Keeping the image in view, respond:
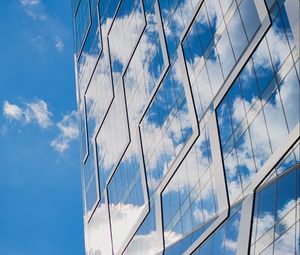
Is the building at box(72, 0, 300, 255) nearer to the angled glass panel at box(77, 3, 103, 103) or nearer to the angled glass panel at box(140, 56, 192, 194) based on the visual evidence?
the angled glass panel at box(140, 56, 192, 194)

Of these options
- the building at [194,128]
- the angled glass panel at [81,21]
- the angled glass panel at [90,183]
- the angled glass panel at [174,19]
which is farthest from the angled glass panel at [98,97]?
the angled glass panel at [174,19]

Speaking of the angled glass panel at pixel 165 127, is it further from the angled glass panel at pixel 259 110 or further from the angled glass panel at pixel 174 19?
the angled glass panel at pixel 259 110

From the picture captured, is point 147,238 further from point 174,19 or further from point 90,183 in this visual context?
point 90,183

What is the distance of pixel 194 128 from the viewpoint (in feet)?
114

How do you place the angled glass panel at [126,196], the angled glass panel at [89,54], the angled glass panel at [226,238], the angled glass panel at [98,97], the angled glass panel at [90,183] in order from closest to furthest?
the angled glass panel at [226,238], the angled glass panel at [126,196], the angled glass panel at [98,97], the angled glass panel at [90,183], the angled glass panel at [89,54]

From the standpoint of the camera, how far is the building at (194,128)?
23.9 m

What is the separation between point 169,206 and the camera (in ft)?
127

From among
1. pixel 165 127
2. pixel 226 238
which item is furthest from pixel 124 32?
pixel 226 238

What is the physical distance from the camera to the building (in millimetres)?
23906

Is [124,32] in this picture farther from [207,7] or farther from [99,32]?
[207,7]

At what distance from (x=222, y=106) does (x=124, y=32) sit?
2343 cm

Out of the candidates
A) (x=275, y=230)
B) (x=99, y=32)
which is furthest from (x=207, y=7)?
(x=99, y=32)

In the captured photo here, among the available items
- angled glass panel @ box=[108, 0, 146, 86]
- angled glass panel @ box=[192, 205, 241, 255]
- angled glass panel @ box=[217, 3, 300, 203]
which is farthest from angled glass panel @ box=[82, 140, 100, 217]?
angled glass panel @ box=[217, 3, 300, 203]

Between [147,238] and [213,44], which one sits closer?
[213,44]
